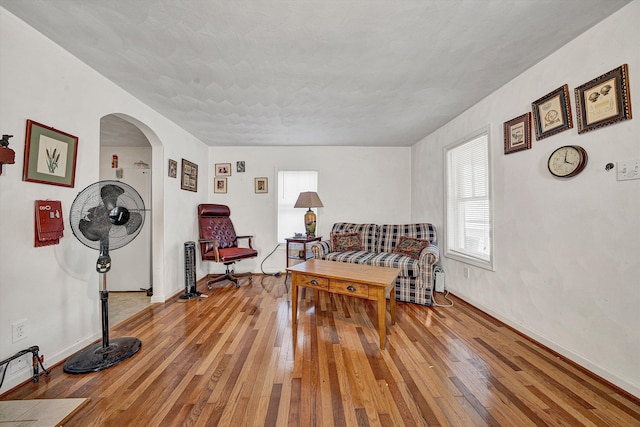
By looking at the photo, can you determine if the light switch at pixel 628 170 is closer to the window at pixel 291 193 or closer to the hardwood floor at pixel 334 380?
the hardwood floor at pixel 334 380

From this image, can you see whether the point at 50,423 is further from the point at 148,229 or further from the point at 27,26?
the point at 148,229

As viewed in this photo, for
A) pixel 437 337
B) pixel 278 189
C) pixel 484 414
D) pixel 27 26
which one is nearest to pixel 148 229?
pixel 278 189

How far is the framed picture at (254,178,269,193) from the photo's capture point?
173 inches

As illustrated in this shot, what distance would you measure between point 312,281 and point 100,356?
1.72 m

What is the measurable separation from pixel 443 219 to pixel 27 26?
433 centimetres

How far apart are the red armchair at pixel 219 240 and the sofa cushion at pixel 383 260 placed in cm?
136

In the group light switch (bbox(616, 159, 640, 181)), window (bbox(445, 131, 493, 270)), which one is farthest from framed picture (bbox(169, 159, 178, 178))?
light switch (bbox(616, 159, 640, 181))

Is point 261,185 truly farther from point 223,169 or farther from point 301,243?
point 301,243

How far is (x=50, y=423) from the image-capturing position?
1.23 meters

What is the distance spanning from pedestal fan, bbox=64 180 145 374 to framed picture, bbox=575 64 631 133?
3.36 m

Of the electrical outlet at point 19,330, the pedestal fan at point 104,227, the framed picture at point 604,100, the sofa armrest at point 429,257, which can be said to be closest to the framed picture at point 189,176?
the pedestal fan at point 104,227

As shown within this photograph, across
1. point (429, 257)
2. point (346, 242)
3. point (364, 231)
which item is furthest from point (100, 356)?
point (364, 231)

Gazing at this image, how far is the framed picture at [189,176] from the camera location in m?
3.48

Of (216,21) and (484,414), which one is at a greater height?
(216,21)
